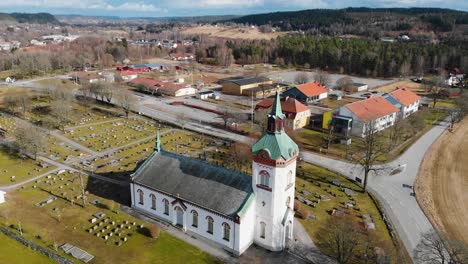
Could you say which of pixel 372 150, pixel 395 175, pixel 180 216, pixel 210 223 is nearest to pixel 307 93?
pixel 372 150

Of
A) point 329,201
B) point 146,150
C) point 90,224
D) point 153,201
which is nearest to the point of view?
point 90,224

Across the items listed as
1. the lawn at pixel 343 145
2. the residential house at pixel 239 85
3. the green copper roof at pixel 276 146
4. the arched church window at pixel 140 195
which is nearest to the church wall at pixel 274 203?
the green copper roof at pixel 276 146

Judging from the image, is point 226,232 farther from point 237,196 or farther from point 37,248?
point 37,248

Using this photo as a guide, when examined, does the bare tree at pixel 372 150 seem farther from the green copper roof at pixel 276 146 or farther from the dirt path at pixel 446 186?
the green copper roof at pixel 276 146

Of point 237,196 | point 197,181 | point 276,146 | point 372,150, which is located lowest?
point 372,150

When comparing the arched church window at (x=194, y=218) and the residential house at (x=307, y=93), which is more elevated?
the residential house at (x=307, y=93)

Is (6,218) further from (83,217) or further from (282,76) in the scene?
(282,76)
